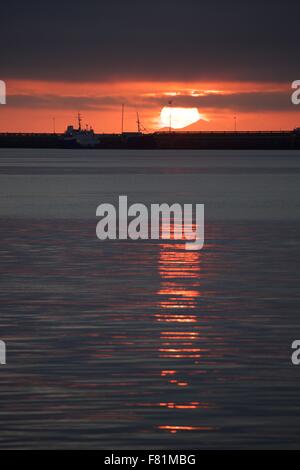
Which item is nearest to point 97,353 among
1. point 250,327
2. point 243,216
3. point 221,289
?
point 250,327

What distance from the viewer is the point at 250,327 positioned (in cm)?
2317

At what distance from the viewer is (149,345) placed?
21.4 m

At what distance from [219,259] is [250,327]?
12990mm

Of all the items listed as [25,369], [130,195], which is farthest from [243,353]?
[130,195]

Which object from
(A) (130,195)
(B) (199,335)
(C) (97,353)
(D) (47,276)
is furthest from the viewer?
(A) (130,195)

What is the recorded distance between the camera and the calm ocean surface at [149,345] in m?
15.9

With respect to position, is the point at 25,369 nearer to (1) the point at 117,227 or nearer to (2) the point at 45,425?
(2) the point at 45,425

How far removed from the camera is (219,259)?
36125 millimetres

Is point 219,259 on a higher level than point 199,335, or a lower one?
higher

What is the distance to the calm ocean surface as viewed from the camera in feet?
52.0

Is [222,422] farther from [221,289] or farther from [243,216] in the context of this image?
[243,216]
